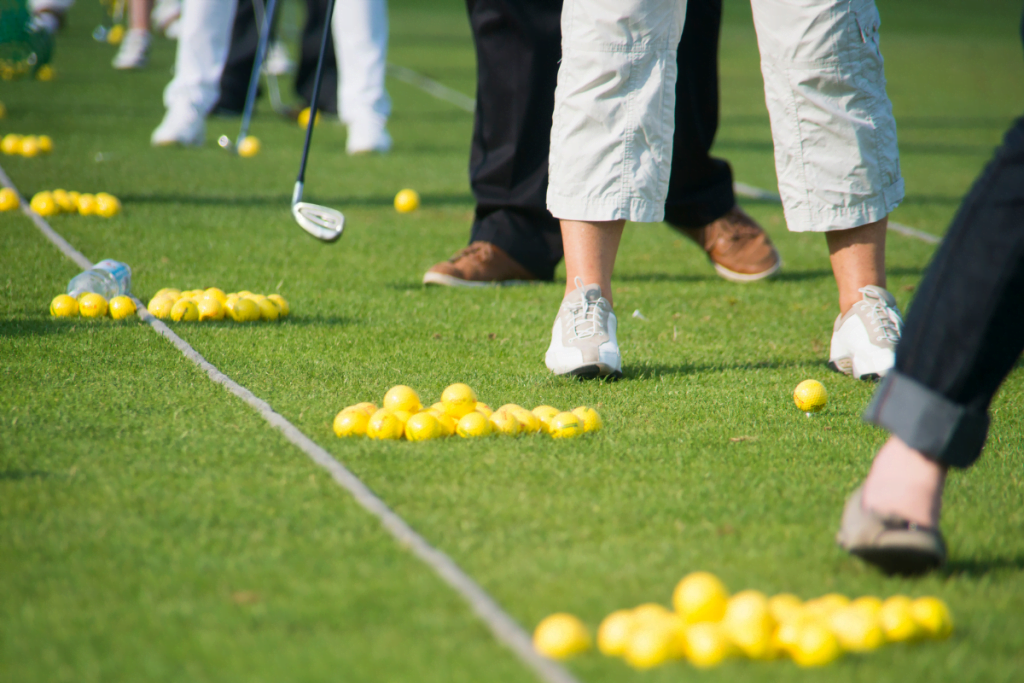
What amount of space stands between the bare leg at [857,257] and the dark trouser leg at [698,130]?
3.36ft

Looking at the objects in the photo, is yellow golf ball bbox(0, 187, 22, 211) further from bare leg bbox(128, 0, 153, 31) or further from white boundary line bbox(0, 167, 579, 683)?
bare leg bbox(128, 0, 153, 31)

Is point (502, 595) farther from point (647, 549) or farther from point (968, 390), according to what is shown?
point (968, 390)

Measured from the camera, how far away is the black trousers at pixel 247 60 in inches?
376

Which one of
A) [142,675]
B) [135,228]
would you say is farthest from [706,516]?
[135,228]

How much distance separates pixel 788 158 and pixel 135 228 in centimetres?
294

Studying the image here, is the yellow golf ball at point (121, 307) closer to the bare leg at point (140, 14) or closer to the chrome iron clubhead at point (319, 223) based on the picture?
the chrome iron clubhead at point (319, 223)

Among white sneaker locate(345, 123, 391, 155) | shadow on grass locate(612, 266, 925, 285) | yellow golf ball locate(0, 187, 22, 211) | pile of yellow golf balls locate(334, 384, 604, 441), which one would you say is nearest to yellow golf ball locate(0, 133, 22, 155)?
yellow golf ball locate(0, 187, 22, 211)

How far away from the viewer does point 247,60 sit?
973cm

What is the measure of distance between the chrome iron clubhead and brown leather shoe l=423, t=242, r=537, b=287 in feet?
1.49

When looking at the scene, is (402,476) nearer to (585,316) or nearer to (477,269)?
(585,316)

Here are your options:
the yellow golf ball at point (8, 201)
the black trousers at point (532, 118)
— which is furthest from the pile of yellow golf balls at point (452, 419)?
the yellow golf ball at point (8, 201)

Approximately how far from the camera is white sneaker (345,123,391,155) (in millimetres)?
7520

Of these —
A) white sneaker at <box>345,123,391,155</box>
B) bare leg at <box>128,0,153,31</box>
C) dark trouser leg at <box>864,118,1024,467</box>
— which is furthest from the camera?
bare leg at <box>128,0,153,31</box>

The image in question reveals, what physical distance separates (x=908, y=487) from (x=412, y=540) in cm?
80
